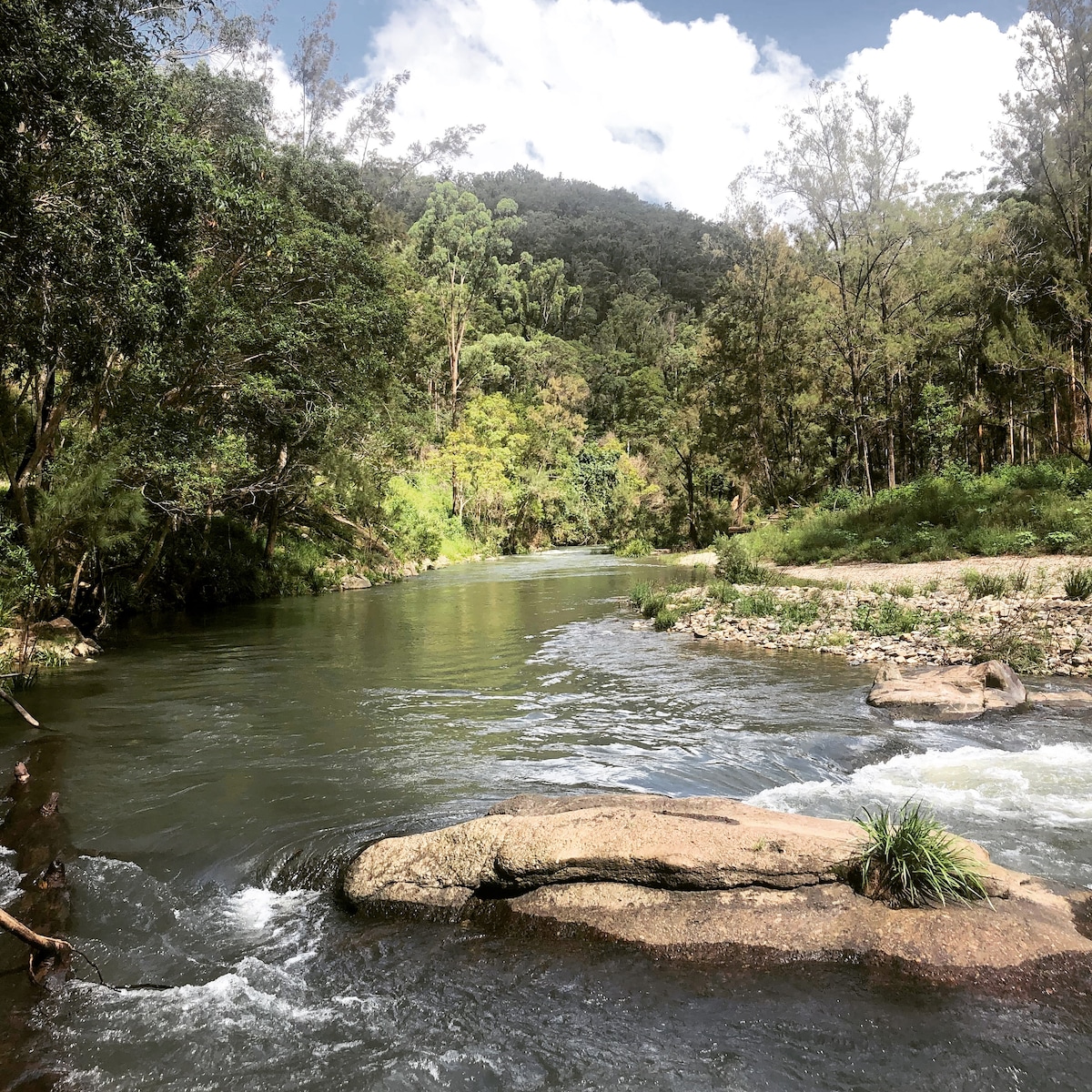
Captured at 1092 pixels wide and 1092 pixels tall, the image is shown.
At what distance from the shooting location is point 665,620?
16.5m

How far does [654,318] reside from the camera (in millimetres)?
78125

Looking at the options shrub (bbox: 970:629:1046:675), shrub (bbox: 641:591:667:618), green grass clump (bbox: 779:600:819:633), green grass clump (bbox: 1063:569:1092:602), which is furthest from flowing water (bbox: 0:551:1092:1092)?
green grass clump (bbox: 1063:569:1092:602)

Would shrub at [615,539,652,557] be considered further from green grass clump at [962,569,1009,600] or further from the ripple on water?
the ripple on water

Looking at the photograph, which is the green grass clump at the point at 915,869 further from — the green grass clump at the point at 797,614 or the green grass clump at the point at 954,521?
the green grass clump at the point at 954,521

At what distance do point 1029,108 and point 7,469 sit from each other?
2817 centimetres

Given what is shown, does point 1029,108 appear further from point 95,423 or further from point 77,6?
point 95,423

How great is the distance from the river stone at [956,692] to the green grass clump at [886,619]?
2967 millimetres

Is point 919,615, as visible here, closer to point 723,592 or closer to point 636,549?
point 723,592

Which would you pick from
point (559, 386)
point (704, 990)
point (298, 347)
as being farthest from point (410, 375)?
point (704, 990)

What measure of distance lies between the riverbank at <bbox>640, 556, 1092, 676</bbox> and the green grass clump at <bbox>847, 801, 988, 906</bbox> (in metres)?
7.88

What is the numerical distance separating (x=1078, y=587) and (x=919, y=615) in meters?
2.75

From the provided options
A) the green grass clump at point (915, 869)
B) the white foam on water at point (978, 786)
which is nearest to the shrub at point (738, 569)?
the white foam on water at point (978, 786)

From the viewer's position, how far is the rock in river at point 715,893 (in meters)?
3.80

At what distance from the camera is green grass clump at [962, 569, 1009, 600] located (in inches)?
563
